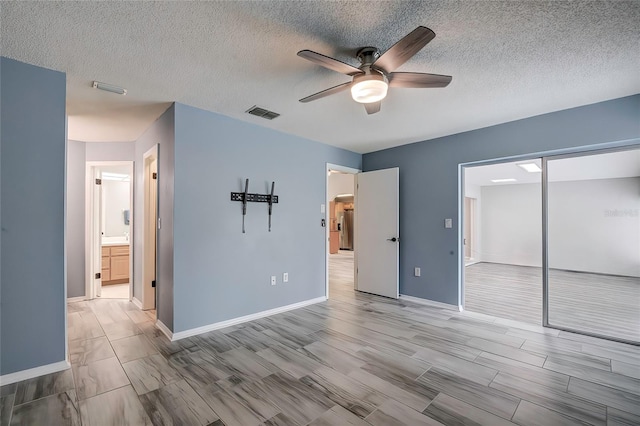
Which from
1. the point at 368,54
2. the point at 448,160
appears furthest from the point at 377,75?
the point at 448,160

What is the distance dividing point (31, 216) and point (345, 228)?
33.7 feet

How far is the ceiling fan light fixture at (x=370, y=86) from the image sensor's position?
1.93 meters

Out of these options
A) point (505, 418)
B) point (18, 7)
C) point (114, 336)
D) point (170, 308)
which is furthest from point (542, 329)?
point (18, 7)

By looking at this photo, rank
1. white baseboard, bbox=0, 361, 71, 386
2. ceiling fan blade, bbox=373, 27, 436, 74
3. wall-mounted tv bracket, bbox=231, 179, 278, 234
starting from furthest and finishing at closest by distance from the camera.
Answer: wall-mounted tv bracket, bbox=231, 179, 278, 234 < white baseboard, bbox=0, 361, 71, 386 < ceiling fan blade, bbox=373, 27, 436, 74

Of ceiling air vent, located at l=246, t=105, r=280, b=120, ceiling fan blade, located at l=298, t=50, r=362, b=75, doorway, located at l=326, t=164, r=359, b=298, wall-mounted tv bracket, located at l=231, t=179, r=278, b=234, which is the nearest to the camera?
ceiling fan blade, located at l=298, t=50, r=362, b=75

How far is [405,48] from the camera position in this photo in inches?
65.1

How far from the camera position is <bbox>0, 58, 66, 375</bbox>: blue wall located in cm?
217

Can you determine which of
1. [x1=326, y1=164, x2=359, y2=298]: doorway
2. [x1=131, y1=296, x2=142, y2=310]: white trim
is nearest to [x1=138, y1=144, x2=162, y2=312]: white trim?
[x1=131, y1=296, x2=142, y2=310]: white trim

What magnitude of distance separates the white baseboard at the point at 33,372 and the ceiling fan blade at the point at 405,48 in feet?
11.2

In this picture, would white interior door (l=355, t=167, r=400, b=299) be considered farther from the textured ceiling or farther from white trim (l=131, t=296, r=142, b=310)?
white trim (l=131, t=296, r=142, b=310)

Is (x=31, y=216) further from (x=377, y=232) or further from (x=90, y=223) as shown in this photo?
(x=377, y=232)

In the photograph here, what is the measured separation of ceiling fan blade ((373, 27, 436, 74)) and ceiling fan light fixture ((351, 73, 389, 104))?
71mm

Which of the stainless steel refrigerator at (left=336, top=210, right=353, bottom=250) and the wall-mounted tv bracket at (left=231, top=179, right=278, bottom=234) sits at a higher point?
the wall-mounted tv bracket at (left=231, top=179, right=278, bottom=234)

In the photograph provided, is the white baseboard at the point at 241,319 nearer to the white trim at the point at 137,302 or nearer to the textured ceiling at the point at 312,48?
the white trim at the point at 137,302
